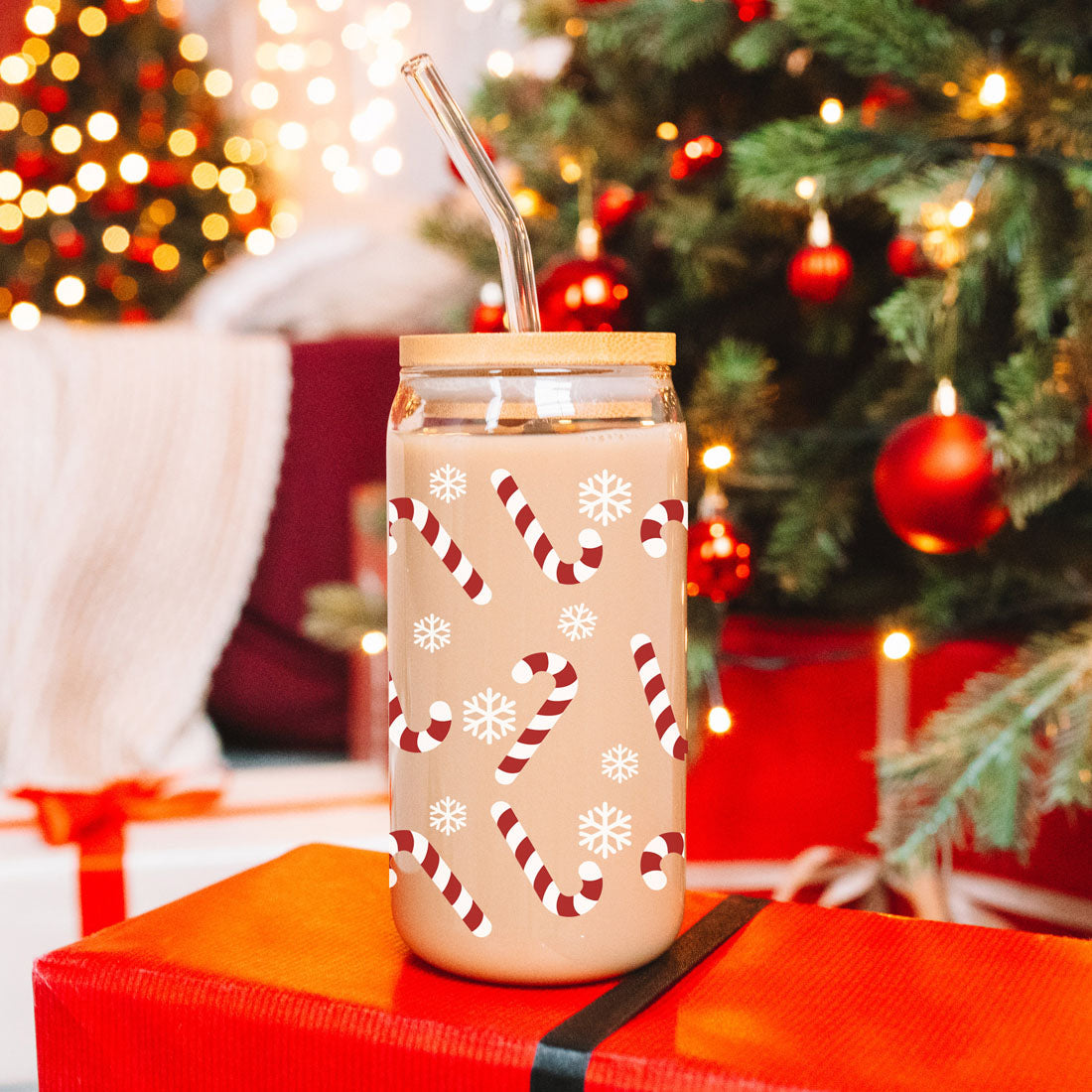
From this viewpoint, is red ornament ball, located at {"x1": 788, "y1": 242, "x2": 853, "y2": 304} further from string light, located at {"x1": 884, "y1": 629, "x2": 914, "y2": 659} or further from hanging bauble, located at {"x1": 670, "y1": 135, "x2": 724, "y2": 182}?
string light, located at {"x1": 884, "y1": 629, "x2": 914, "y2": 659}

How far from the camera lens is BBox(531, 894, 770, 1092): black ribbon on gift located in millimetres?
344

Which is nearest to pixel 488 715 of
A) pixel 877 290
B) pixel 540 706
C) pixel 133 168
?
pixel 540 706

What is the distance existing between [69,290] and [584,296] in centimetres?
249

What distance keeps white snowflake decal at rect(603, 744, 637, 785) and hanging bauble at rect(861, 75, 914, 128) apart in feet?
1.88

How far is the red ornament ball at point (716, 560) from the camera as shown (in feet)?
2.58

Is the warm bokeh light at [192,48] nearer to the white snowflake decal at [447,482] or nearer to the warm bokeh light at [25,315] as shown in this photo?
the warm bokeh light at [25,315]

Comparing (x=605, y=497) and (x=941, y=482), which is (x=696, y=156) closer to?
(x=941, y=482)

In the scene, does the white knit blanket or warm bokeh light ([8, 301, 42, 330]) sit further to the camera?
warm bokeh light ([8, 301, 42, 330])

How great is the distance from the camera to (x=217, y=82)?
3113 millimetres

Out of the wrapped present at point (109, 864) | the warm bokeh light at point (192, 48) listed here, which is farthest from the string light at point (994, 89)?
the warm bokeh light at point (192, 48)

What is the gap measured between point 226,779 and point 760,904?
54 centimetres

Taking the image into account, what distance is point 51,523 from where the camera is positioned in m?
1.18

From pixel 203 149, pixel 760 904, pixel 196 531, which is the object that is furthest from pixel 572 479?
pixel 203 149

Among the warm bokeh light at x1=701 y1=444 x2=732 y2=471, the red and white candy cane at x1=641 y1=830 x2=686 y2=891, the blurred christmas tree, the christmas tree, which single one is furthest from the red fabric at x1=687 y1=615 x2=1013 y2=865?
the blurred christmas tree
